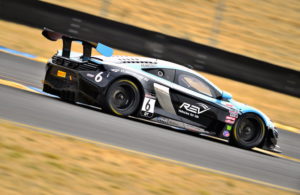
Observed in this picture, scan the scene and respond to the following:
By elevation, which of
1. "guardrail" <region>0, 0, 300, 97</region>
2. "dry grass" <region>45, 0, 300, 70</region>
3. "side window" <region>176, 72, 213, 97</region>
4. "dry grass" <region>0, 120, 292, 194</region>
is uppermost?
"dry grass" <region>45, 0, 300, 70</region>

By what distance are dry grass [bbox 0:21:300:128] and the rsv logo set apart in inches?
185

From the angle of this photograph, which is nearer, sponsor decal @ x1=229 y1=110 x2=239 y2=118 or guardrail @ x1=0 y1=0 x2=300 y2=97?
sponsor decal @ x1=229 y1=110 x2=239 y2=118

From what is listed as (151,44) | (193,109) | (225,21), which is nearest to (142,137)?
(193,109)

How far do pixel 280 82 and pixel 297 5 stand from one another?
11838 millimetres

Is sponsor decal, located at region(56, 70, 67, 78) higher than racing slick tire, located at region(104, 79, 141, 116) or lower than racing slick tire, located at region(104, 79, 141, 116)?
higher

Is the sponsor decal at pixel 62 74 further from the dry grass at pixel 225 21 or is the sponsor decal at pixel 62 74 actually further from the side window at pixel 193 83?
the dry grass at pixel 225 21

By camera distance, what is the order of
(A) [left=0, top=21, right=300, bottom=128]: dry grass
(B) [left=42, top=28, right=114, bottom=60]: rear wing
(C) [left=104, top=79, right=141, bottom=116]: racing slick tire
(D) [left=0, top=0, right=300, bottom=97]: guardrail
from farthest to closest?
(D) [left=0, top=0, right=300, bottom=97]: guardrail
(A) [left=0, top=21, right=300, bottom=128]: dry grass
(C) [left=104, top=79, right=141, bottom=116]: racing slick tire
(B) [left=42, top=28, right=114, bottom=60]: rear wing

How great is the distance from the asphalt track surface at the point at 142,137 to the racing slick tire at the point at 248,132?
0.23 meters

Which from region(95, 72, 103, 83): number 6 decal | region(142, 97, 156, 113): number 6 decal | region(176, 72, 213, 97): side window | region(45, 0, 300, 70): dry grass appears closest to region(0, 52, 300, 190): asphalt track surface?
region(142, 97, 156, 113): number 6 decal

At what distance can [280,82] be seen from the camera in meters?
14.9

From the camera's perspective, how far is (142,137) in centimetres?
811

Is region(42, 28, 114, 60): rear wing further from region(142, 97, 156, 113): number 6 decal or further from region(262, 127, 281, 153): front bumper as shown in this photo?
region(262, 127, 281, 153): front bumper

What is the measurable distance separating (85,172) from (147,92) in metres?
3.46

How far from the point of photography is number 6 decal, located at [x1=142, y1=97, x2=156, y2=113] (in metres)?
8.86
